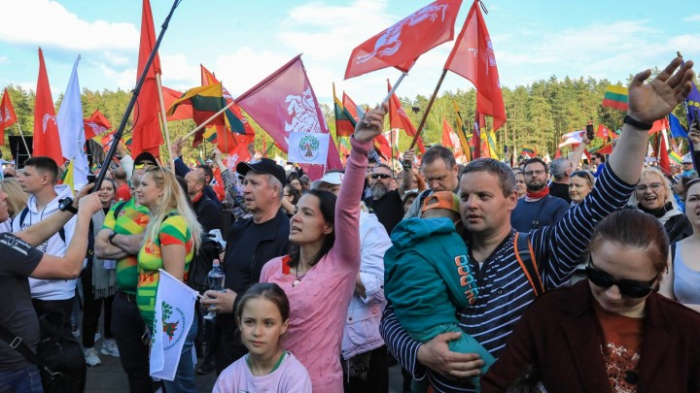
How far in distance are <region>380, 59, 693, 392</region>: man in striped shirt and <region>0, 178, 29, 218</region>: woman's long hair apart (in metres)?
3.78

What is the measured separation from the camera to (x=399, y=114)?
44.3ft

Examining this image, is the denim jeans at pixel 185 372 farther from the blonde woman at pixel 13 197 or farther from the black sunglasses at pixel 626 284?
the black sunglasses at pixel 626 284

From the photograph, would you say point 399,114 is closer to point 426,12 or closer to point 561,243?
point 426,12

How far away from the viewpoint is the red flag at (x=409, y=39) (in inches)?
153

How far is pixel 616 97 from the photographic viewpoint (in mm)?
11891

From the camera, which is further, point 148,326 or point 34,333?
point 148,326

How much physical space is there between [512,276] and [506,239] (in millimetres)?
185

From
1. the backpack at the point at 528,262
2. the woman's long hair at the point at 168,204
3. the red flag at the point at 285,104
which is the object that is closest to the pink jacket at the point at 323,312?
the backpack at the point at 528,262

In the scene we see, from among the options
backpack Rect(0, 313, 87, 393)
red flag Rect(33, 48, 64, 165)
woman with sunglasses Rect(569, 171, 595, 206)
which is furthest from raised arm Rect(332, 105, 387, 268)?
red flag Rect(33, 48, 64, 165)

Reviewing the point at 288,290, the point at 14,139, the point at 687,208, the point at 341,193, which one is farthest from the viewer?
the point at 14,139

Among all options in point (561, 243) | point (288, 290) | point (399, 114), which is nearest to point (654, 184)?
point (561, 243)

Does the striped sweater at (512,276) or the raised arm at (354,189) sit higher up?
the raised arm at (354,189)

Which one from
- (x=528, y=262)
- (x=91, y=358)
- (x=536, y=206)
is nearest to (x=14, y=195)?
(x=91, y=358)

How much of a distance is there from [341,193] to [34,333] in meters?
1.91
